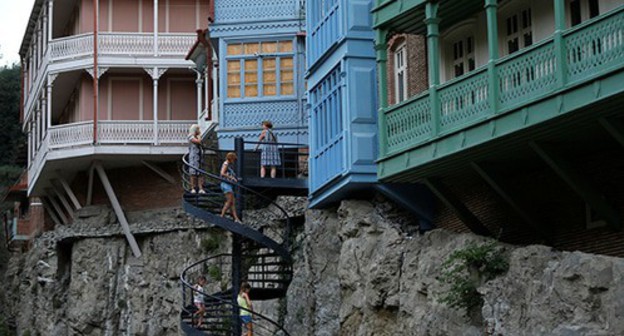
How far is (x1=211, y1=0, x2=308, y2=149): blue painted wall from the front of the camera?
40312mm

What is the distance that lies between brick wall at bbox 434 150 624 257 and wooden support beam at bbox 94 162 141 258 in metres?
21.3

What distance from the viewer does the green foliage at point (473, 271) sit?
2477 centimetres

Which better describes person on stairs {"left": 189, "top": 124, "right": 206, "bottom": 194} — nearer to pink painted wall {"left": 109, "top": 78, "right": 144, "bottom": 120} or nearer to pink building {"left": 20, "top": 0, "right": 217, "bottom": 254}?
pink building {"left": 20, "top": 0, "right": 217, "bottom": 254}

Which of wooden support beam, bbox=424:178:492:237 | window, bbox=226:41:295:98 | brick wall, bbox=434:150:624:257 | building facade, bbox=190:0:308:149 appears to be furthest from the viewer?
window, bbox=226:41:295:98

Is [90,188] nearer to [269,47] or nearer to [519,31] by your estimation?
[269,47]

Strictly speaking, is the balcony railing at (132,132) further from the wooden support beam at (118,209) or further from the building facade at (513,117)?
the building facade at (513,117)

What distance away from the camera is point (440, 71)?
3047 centimetres

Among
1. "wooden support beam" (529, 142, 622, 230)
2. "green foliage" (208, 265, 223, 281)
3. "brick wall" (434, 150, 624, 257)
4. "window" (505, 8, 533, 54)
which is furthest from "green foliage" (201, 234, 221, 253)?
"wooden support beam" (529, 142, 622, 230)

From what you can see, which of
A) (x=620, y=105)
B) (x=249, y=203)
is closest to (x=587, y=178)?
(x=620, y=105)

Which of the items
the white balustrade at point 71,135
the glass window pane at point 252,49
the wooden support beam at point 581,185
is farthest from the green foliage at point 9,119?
the wooden support beam at point 581,185

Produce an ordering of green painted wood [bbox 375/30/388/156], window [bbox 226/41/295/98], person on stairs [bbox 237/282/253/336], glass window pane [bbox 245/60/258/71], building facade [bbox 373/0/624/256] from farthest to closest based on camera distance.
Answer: glass window pane [bbox 245/60/258/71] → window [bbox 226/41/295/98] → person on stairs [bbox 237/282/253/336] → green painted wood [bbox 375/30/388/156] → building facade [bbox 373/0/624/256]

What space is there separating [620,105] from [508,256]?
3952 mm

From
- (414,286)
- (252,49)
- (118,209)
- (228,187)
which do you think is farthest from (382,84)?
(118,209)

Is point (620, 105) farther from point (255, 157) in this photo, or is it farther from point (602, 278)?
point (255, 157)
